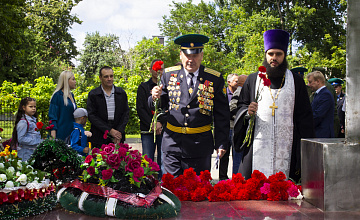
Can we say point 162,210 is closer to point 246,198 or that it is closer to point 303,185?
point 246,198

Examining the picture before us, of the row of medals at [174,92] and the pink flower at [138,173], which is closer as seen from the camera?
the pink flower at [138,173]

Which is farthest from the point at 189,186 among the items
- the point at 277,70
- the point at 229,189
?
the point at 277,70

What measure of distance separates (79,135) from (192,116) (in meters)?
2.63

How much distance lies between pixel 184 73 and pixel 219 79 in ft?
1.46

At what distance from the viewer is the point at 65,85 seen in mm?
6613

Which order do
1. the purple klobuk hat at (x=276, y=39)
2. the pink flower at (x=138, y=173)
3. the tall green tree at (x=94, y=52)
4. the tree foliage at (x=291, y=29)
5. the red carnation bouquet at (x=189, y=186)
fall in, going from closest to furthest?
1. the pink flower at (x=138, y=173)
2. the red carnation bouquet at (x=189, y=186)
3. the purple klobuk hat at (x=276, y=39)
4. the tree foliage at (x=291, y=29)
5. the tall green tree at (x=94, y=52)

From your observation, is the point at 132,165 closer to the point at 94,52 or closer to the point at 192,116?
the point at 192,116

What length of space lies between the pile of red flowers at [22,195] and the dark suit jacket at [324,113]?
535cm

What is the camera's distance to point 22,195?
3.37m

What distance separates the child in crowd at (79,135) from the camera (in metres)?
6.25

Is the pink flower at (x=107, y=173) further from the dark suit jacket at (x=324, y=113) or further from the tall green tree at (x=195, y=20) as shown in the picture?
the tall green tree at (x=195, y=20)

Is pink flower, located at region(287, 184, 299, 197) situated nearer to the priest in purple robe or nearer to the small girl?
the priest in purple robe

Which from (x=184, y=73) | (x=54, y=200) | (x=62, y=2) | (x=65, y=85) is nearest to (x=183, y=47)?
(x=184, y=73)

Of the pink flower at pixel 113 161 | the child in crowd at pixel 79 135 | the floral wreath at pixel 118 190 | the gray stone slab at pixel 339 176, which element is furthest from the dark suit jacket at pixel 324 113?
the pink flower at pixel 113 161
